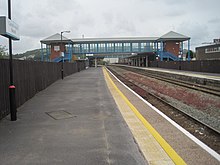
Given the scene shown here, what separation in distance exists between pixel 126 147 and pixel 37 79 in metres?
10.4

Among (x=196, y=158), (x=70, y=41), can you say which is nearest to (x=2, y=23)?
(x=196, y=158)

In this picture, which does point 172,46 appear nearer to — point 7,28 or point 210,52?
point 210,52

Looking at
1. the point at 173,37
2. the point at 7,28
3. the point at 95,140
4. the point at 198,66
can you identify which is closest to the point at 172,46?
the point at 173,37

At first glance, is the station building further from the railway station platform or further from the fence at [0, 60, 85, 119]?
the railway station platform

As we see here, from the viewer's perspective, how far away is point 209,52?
80.7 metres

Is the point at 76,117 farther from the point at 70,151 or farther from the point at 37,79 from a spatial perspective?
the point at 37,79

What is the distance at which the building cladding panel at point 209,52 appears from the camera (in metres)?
75.3

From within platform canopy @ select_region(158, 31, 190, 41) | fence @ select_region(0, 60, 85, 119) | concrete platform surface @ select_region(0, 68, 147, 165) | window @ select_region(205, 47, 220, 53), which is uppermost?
platform canopy @ select_region(158, 31, 190, 41)

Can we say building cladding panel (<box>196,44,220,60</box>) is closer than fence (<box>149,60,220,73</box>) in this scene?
No

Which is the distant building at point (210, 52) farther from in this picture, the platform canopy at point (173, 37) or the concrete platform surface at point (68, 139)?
the concrete platform surface at point (68, 139)

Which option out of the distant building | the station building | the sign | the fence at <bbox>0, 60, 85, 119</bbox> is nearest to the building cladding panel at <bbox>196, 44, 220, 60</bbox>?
the distant building

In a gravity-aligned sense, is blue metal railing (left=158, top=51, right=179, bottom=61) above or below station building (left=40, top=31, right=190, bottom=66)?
below

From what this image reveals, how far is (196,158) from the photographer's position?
14.4 ft

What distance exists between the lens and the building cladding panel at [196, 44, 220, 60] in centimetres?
7529
